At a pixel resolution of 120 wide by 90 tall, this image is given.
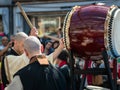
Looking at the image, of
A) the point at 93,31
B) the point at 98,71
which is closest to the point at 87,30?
the point at 93,31

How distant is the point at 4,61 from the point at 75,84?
1.42 metres

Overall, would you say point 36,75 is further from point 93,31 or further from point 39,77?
point 93,31

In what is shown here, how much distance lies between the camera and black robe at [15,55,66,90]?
3447mm

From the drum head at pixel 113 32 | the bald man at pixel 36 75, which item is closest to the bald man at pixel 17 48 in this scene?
the bald man at pixel 36 75

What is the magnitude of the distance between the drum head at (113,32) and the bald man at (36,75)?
56 centimetres

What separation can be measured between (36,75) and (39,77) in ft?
0.11

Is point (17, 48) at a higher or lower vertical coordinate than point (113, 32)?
lower

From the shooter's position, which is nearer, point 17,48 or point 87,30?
point 87,30

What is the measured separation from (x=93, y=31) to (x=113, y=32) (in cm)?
18

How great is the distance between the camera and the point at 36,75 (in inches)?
137

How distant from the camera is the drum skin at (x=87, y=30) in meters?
3.49

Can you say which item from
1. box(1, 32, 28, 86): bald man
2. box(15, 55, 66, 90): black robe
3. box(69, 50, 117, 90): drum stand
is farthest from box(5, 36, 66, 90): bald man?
box(1, 32, 28, 86): bald man

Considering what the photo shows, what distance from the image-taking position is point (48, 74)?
355 cm

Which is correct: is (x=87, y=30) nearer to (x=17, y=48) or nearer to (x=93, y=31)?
(x=93, y=31)
